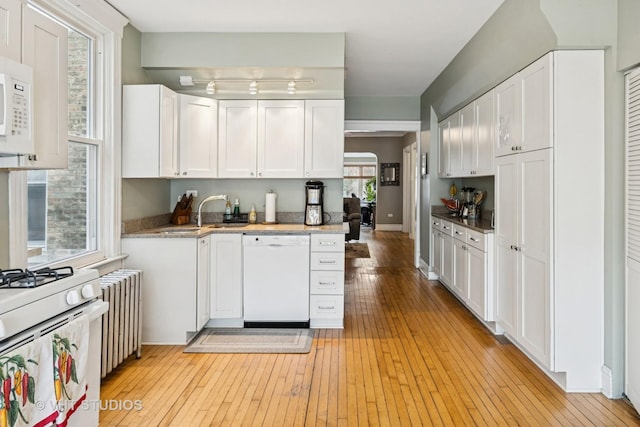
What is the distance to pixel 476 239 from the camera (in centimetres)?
408

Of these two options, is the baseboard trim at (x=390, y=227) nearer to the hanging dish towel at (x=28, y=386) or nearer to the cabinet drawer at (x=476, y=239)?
the cabinet drawer at (x=476, y=239)

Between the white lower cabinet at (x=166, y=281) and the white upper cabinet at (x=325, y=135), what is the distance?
4.74ft

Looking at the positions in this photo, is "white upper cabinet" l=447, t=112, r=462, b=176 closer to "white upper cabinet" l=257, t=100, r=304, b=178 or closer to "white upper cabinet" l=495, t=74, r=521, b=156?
"white upper cabinet" l=495, t=74, r=521, b=156

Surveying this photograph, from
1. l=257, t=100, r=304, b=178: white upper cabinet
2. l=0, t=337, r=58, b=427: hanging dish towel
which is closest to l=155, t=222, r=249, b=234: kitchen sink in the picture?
l=257, t=100, r=304, b=178: white upper cabinet

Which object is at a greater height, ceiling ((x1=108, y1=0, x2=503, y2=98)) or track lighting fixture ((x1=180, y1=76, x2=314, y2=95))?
ceiling ((x1=108, y1=0, x2=503, y2=98))

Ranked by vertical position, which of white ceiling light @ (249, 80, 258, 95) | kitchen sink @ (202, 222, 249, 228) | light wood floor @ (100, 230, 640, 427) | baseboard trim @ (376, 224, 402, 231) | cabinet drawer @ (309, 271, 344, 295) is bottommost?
light wood floor @ (100, 230, 640, 427)

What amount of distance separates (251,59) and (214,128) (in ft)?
2.52

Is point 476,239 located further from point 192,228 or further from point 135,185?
point 135,185

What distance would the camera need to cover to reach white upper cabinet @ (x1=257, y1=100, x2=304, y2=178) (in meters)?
4.34

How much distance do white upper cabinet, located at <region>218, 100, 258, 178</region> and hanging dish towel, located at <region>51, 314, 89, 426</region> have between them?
2.63 metres

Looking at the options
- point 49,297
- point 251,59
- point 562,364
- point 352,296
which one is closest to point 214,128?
point 251,59

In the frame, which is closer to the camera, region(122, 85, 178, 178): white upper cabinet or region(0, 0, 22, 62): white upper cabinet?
region(0, 0, 22, 62): white upper cabinet

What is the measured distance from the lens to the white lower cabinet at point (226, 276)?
3900mm

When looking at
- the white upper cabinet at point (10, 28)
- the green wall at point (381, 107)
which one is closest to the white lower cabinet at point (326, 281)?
the white upper cabinet at point (10, 28)
